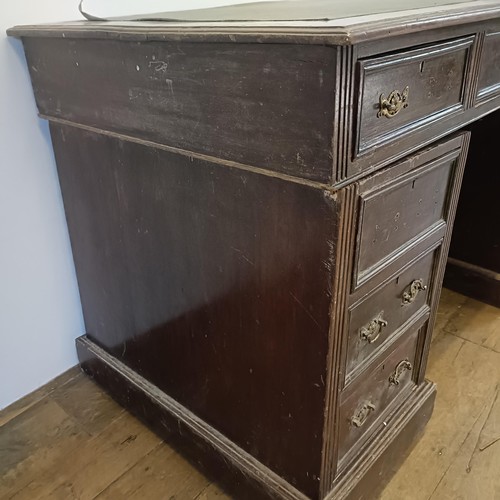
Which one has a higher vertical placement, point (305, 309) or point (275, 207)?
point (275, 207)

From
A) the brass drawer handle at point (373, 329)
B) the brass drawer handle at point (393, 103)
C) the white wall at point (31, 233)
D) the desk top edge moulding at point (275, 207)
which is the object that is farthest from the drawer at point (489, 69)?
the white wall at point (31, 233)

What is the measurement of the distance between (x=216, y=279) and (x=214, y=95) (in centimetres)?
33

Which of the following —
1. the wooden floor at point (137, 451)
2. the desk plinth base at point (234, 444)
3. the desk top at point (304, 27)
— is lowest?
the wooden floor at point (137, 451)

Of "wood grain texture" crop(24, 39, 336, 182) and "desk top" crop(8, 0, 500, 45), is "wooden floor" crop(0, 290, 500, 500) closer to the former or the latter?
"wood grain texture" crop(24, 39, 336, 182)

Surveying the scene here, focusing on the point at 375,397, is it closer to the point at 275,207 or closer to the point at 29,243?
the point at 275,207

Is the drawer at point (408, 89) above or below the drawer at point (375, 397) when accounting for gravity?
above

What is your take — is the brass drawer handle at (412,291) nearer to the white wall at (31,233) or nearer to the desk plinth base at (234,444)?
the desk plinth base at (234,444)

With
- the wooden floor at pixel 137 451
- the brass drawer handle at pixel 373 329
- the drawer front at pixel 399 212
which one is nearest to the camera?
the drawer front at pixel 399 212

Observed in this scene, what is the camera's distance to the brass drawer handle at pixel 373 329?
89 cm

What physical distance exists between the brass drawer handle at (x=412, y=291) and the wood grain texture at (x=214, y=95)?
1.35 ft

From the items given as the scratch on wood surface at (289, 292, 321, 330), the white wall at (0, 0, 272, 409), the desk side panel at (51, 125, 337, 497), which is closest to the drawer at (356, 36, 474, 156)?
the desk side panel at (51, 125, 337, 497)

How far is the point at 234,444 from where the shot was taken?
1.08 meters

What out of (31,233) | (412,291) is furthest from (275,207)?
(31,233)

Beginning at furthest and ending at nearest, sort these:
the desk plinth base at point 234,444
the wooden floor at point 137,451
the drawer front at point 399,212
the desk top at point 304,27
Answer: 1. the wooden floor at point 137,451
2. the desk plinth base at point 234,444
3. the drawer front at point 399,212
4. the desk top at point 304,27
